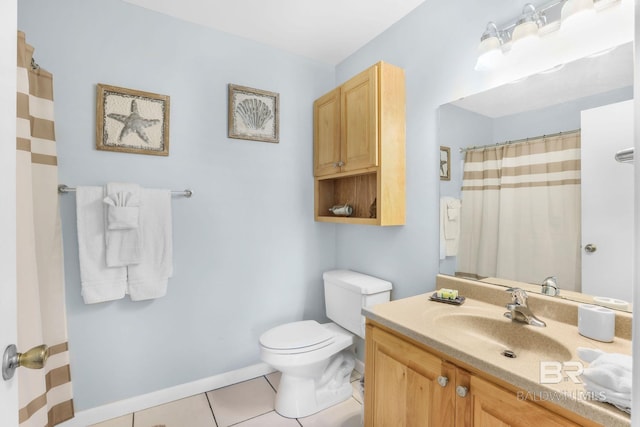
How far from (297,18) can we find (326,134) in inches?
29.5

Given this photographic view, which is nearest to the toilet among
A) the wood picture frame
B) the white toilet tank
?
the white toilet tank

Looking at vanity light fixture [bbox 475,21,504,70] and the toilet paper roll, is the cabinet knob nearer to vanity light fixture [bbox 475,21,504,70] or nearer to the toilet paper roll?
the toilet paper roll

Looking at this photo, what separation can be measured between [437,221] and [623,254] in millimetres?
733

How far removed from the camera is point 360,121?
177 centimetres

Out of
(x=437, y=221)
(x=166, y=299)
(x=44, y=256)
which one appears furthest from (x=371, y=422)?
(x=44, y=256)

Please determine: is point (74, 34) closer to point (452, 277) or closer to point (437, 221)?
point (437, 221)

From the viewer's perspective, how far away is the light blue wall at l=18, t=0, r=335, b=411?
158 centimetres

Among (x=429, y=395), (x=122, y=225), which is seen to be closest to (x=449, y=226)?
(x=429, y=395)

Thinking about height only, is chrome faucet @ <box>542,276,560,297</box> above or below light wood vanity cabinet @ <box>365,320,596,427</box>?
above

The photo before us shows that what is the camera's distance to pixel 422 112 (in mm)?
1675

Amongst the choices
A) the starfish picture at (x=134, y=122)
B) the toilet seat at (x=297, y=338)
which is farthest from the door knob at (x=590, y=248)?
the starfish picture at (x=134, y=122)

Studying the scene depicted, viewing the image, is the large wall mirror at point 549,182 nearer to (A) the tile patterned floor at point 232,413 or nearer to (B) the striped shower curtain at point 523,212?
(B) the striped shower curtain at point 523,212

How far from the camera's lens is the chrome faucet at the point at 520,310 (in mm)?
1102

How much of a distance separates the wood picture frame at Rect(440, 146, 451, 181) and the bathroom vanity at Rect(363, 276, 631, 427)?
56cm
